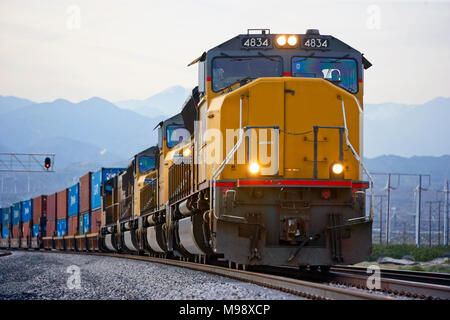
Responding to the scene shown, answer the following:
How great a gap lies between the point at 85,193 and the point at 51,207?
1185 centimetres

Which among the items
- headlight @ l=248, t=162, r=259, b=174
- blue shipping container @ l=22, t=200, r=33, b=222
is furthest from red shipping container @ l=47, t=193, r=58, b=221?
headlight @ l=248, t=162, r=259, b=174

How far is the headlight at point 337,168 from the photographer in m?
10.5

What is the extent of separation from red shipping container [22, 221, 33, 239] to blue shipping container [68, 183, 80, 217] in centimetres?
1023

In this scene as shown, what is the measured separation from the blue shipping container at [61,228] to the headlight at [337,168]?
113ft

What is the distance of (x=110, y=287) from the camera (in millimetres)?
10164

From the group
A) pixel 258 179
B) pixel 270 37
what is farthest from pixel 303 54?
pixel 258 179

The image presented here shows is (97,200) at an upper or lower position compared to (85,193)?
lower

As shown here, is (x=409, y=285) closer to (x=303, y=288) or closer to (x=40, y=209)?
(x=303, y=288)

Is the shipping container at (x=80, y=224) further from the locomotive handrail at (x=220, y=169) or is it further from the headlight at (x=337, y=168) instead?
the headlight at (x=337, y=168)

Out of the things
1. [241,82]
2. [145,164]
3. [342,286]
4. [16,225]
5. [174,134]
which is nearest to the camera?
[342,286]

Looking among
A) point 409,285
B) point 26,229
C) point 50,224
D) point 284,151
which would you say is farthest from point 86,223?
point 409,285

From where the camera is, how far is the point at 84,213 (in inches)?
1446

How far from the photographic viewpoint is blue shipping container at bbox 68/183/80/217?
1533 inches
